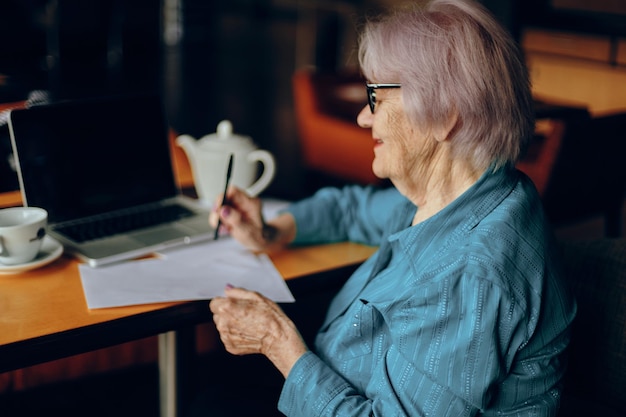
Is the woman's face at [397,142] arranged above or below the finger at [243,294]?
above

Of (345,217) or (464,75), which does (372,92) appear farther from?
(345,217)

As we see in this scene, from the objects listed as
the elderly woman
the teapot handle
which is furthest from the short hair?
the teapot handle

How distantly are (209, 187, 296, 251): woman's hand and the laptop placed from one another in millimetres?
79

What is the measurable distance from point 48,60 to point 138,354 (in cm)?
407

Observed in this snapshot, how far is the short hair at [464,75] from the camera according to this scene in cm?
116

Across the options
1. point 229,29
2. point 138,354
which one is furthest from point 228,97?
point 138,354

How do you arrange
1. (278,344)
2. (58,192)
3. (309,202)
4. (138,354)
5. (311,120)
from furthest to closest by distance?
1. (311,120)
2. (138,354)
3. (309,202)
4. (58,192)
5. (278,344)

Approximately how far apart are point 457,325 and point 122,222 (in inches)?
33.5

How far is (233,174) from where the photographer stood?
1737 millimetres

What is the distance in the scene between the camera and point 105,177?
1617 millimetres

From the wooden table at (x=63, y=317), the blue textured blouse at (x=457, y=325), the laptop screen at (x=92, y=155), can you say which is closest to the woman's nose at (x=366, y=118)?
the blue textured blouse at (x=457, y=325)

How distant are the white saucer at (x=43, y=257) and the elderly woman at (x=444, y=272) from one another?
372mm

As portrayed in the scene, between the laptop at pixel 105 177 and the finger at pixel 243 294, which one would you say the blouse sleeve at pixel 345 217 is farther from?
the finger at pixel 243 294

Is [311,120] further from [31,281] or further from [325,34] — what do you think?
[325,34]
